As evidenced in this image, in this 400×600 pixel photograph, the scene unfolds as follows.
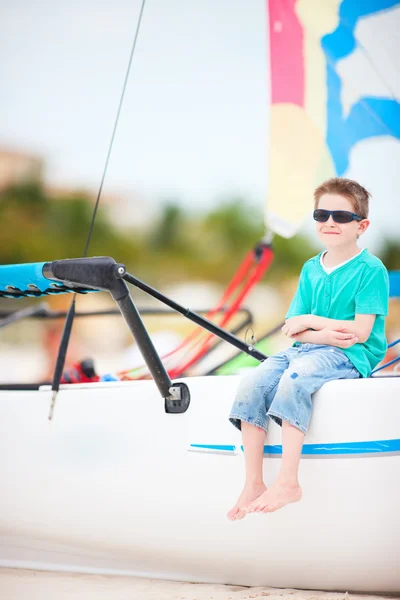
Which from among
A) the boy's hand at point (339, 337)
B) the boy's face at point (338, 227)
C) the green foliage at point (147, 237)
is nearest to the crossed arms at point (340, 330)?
the boy's hand at point (339, 337)

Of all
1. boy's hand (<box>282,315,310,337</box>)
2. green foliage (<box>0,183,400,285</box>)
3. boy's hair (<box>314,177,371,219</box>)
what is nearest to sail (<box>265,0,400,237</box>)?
boy's hair (<box>314,177,371,219</box>)

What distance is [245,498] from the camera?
3.64ft

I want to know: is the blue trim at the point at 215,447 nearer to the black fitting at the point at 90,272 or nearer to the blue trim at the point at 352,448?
the blue trim at the point at 352,448

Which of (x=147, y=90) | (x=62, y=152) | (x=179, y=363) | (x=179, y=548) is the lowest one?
(x=179, y=548)

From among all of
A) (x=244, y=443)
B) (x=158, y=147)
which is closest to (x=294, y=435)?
(x=244, y=443)

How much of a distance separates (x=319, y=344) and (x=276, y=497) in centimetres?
24

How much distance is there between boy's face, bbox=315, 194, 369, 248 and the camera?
3.84 ft

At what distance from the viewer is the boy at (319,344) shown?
3.51 feet

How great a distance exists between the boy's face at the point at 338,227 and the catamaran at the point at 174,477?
22cm

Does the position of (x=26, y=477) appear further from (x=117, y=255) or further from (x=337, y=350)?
(x=117, y=255)

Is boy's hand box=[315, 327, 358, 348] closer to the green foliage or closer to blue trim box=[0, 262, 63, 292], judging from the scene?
blue trim box=[0, 262, 63, 292]

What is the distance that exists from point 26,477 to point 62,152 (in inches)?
251

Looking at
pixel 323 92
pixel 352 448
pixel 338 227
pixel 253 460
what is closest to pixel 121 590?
pixel 253 460

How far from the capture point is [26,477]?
4.50 ft
